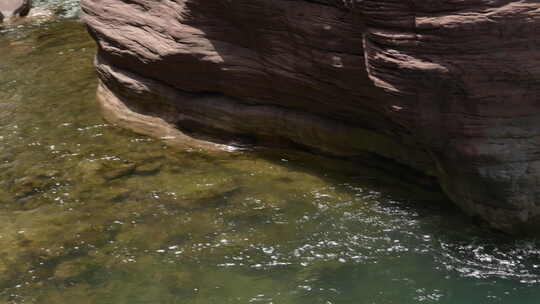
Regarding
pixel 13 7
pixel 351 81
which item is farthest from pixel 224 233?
pixel 13 7

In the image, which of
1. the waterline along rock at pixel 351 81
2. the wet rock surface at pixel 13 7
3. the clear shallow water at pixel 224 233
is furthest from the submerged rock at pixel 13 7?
the clear shallow water at pixel 224 233

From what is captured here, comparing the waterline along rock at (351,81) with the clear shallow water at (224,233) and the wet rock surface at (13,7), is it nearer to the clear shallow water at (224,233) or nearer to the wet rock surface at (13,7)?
the clear shallow water at (224,233)

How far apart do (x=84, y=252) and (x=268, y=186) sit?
1486mm

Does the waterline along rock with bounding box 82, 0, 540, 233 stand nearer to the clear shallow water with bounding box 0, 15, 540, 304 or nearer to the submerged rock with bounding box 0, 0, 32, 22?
the clear shallow water with bounding box 0, 15, 540, 304

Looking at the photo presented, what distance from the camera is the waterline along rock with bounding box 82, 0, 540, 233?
4.96m

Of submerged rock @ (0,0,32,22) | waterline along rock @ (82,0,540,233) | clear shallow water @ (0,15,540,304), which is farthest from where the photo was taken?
submerged rock @ (0,0,32,22)

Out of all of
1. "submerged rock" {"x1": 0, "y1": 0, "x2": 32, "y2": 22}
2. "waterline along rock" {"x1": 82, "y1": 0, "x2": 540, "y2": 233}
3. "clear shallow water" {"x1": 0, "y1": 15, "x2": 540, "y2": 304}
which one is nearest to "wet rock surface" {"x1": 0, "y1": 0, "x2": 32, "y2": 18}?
"submerged rock" {"x1": 0, "y1": 0, "x2": 32, "y2": 22}

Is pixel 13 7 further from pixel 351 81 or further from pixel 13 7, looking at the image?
pixel 351 81

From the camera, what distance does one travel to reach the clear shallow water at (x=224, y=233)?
5.13 metres

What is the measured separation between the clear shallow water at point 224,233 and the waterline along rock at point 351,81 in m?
0.27

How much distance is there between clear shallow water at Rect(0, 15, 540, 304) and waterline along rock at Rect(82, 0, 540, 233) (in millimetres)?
273

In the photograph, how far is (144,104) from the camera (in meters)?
7.71

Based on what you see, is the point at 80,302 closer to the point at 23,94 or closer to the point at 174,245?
the point at 174,245

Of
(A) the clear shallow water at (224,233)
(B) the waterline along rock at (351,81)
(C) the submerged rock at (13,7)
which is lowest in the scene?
(A) the clear shallow water at (224,233)
